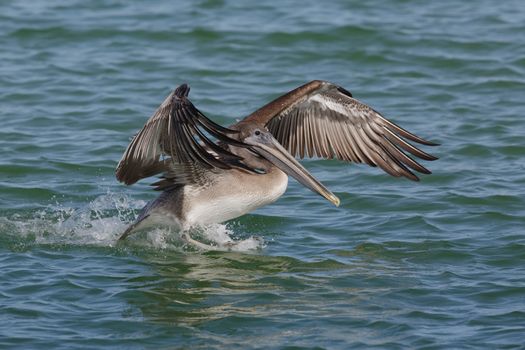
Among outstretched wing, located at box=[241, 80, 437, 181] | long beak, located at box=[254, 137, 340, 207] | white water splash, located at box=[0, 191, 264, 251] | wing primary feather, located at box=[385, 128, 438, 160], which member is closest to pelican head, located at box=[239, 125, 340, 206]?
long beak, located at box=[254, 137, 340, 207]

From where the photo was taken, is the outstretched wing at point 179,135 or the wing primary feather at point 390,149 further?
the wing primary feather at point 390,149

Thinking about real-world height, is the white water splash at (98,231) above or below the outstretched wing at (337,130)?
Answer: below

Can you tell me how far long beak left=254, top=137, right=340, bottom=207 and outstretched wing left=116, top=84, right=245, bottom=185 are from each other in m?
0.67

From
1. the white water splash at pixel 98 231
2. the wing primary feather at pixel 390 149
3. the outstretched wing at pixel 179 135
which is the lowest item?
the white water splash at pixel 98 231

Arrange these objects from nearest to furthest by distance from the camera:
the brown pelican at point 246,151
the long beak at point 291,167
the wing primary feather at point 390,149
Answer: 1. the brown pelican at point 246,151
2. the long beak at point 291,167
3. the wing primary feather at point 390,149

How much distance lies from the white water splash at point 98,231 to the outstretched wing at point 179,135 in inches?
40.6

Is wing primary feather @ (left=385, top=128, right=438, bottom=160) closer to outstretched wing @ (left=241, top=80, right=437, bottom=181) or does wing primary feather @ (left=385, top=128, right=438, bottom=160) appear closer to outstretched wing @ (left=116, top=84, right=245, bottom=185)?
outstretched wing @ (left=241, top=80, right=437, bottom=181)

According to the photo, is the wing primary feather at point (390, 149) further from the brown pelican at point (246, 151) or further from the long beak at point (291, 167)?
the long beak at point (291, 167)

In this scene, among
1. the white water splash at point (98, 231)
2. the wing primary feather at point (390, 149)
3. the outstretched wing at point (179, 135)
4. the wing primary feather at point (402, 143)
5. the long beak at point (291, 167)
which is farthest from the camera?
the wing primary feather at point (390, 149)

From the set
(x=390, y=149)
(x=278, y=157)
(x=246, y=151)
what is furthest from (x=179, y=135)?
(x=390, y=149)

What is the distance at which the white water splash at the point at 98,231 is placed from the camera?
31.3ft

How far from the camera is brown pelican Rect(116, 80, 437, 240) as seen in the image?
8266 mm

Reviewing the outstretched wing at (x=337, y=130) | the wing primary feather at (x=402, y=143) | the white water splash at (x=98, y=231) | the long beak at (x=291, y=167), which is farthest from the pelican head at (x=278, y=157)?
the wing primary feather at (x=402, y=143)

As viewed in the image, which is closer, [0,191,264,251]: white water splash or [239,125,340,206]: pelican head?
[239,125,340,206]: pelican head
